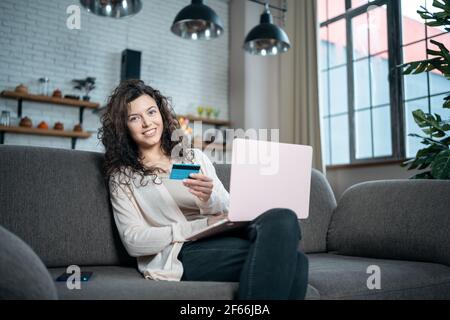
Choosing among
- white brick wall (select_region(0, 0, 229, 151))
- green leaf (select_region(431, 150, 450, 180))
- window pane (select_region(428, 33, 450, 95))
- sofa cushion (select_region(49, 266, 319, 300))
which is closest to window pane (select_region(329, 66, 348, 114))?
window pane (select_region(428, 33, 450, 95))

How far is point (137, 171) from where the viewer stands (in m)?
1.57

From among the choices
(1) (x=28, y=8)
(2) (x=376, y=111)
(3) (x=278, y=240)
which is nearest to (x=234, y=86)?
(2) (x=376, y=111)

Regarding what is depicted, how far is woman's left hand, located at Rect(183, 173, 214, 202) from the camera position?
4.57 ft

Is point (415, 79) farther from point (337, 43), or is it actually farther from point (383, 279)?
point (383, 279)

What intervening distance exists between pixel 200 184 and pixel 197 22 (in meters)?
2.08

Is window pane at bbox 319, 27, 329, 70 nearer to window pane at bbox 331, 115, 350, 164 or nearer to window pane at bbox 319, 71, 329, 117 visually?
window pane at bbox 319, 71, 329, 117

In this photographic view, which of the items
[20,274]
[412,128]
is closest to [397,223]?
[20,274]

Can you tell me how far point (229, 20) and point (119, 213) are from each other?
4833 mm

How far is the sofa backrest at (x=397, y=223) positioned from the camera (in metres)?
1.72

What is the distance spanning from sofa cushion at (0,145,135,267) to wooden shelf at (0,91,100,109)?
3.06 m

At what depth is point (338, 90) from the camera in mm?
4625

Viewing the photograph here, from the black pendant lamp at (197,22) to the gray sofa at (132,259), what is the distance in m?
1.49

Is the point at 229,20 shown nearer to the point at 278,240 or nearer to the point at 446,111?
the point at 446,111

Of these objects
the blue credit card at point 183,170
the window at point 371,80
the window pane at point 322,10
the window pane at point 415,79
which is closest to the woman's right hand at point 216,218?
the blue credit card at point 183,170
